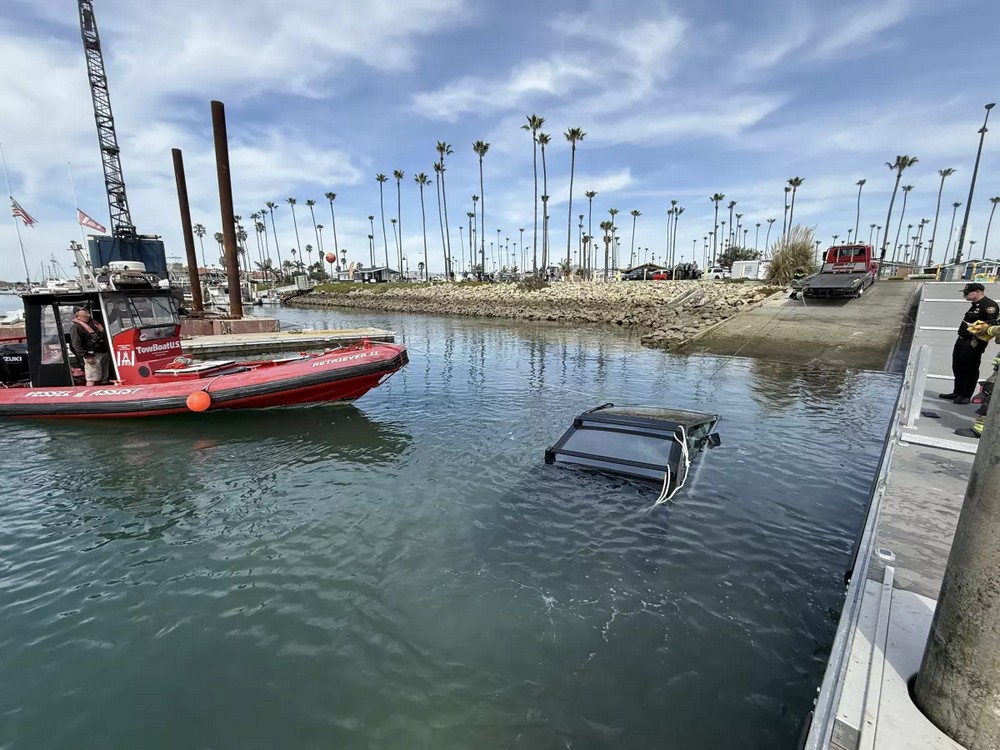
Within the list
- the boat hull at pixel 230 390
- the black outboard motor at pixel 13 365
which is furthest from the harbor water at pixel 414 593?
the black outboard motor at pixel 13 365

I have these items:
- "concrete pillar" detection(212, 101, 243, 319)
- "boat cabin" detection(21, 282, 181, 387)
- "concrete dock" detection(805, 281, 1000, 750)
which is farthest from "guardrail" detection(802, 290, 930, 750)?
"concrete pillar" detection(212, 101, 243, 319)

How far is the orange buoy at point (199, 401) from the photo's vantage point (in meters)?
9.98

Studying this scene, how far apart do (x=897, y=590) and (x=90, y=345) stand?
1382 centimetres

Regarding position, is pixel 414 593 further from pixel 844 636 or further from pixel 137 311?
pixel 137 311

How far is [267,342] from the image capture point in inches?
815

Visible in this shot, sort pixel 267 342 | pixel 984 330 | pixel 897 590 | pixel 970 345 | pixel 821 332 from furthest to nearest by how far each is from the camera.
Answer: pixel 267 342 → pixel 821 332 → pixel 970 345 → pixel 984 330 → pixel 897 590

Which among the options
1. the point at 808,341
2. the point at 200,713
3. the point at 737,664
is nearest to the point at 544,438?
the point at 737,664

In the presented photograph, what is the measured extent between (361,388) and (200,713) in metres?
8.13

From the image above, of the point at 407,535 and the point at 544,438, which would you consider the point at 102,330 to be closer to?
the point at 407,535

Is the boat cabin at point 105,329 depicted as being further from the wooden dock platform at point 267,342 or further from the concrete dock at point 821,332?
the concrete dock at point 821,332

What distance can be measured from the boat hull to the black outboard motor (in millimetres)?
1890

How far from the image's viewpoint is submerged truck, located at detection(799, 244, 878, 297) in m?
23.6

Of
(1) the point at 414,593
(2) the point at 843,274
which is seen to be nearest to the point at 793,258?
(2) the point at 843,274

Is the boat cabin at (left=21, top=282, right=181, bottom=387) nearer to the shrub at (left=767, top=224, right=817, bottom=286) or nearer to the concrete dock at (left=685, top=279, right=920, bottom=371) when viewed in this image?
the concrete dock at (left=685, top=279, right=920, bottom=371)
